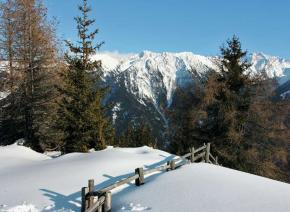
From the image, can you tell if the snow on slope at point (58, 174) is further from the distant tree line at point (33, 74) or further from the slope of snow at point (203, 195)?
the distant tree line at point (33, 74)

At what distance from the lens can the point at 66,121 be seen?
25.7 m

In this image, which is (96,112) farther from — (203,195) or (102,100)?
(203,195)

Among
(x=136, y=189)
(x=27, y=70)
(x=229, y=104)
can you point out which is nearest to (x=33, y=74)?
(x=27, y=70)

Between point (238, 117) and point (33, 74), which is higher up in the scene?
point (33, 74)

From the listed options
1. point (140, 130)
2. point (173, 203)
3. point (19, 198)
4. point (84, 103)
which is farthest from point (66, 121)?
point (140, 130)

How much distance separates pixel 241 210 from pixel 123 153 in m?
11.1

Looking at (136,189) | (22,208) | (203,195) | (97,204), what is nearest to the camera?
(97,204)

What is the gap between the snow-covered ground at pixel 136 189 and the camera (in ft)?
38.6

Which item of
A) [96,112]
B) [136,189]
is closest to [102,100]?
[96,112]

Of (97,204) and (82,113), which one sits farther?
(82,113)

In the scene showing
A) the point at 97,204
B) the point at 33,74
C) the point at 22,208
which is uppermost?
the point at 33,74

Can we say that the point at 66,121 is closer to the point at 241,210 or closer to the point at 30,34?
the point at 30,34

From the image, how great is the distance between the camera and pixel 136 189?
45.0 ft

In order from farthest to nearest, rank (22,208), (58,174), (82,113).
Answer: (82,113) < (58,174) < (22,208)
